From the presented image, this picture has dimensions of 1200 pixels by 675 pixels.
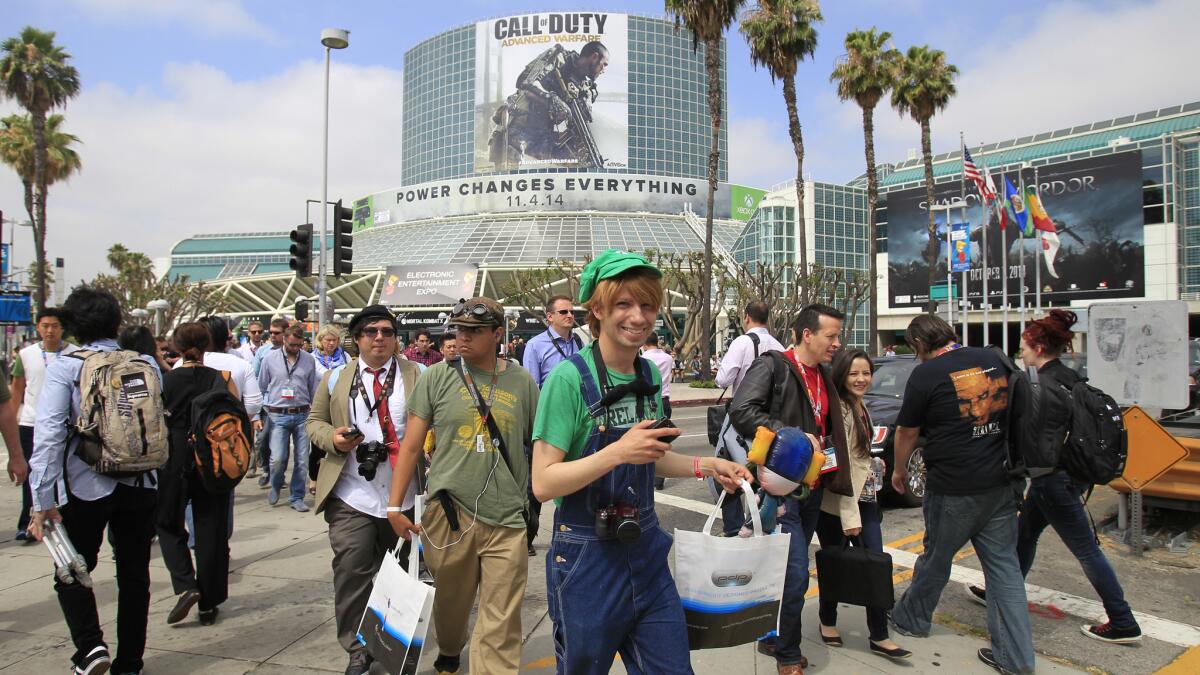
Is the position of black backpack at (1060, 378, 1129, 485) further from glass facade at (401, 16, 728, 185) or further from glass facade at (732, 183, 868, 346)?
glass facade at (401, 16, 728, 185)

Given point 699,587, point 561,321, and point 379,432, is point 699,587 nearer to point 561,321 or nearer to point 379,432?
point 379,432

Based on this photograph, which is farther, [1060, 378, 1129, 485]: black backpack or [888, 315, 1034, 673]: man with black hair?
[1060, 378, 1129, 485]: black backpack

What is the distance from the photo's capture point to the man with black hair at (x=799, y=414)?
343 cm

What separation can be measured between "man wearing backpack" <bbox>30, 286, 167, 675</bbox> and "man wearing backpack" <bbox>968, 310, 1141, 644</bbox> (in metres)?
4.60

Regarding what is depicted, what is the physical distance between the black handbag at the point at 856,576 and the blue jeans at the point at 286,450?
18.2 ft

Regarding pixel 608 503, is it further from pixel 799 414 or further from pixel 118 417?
pixel 118 417

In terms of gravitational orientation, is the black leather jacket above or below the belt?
above

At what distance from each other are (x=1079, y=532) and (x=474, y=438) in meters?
3.47

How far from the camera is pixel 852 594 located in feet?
12.0

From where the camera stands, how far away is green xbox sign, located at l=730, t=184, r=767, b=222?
73438mm

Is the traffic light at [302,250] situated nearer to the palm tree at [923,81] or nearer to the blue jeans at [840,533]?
the blue jeans at [840,533]

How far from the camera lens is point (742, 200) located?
7400 cm

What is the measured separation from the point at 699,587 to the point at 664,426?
599 mm

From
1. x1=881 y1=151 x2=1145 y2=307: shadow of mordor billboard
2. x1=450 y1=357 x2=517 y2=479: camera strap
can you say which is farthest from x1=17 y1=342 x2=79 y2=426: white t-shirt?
x1=881 y1=151 x2=1145 y2=307: shadow of mordor billboard
